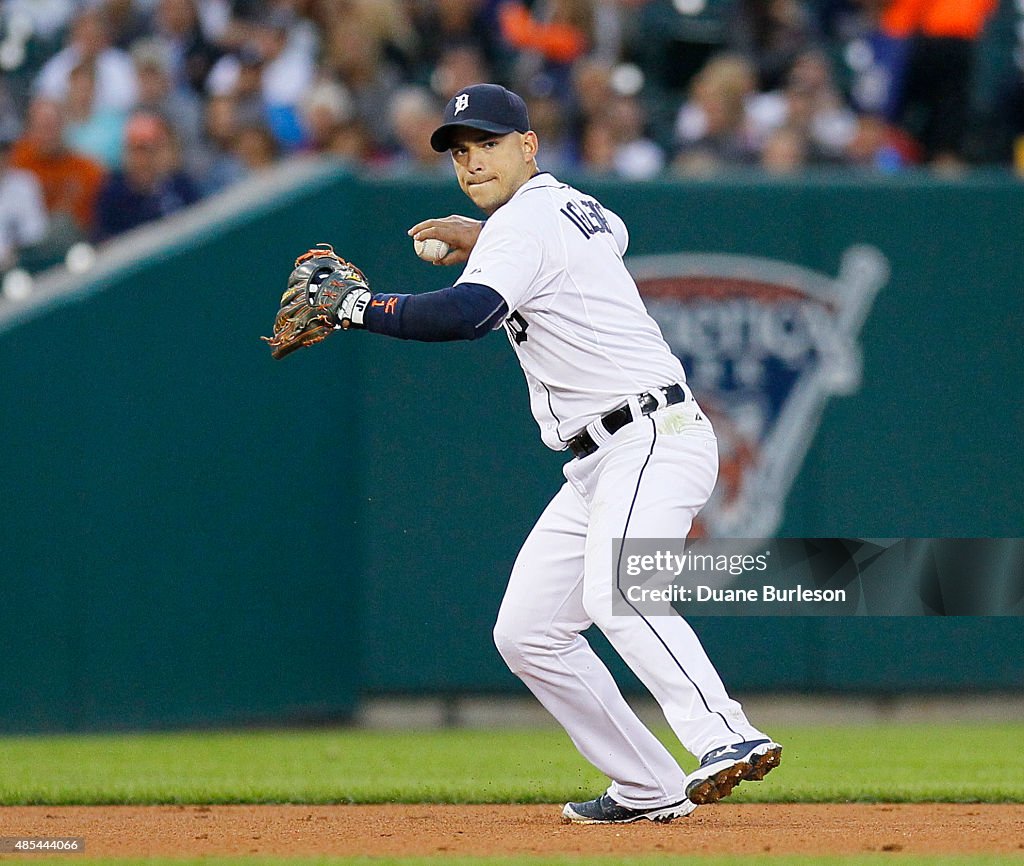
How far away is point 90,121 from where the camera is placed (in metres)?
9.98

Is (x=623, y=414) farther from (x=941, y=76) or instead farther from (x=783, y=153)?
(x=941, y=76)

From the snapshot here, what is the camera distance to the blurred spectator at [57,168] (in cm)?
929

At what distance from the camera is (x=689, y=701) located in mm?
4621

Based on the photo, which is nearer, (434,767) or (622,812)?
(622,812)

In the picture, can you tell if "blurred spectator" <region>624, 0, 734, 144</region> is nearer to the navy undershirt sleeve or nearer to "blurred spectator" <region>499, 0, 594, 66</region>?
"blurred spectator" <region>499, 0, 594, 66</region>

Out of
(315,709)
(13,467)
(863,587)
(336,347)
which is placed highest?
(336,347)

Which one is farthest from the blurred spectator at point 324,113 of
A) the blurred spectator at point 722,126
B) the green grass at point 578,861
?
the green grass at point 578,861

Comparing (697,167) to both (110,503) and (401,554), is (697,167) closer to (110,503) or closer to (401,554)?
(401,554)

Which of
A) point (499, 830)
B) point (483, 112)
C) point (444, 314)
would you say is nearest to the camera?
point (444, 314)

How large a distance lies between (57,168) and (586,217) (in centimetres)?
509

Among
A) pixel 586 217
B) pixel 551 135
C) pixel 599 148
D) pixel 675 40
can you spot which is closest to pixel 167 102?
pixel 551 135

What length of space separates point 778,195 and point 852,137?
1.66 metres

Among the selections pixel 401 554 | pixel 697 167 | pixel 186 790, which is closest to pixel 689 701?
pixel 186 790

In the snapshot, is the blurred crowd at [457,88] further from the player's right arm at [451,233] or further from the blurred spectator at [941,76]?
the player's right arm at [451,233]
